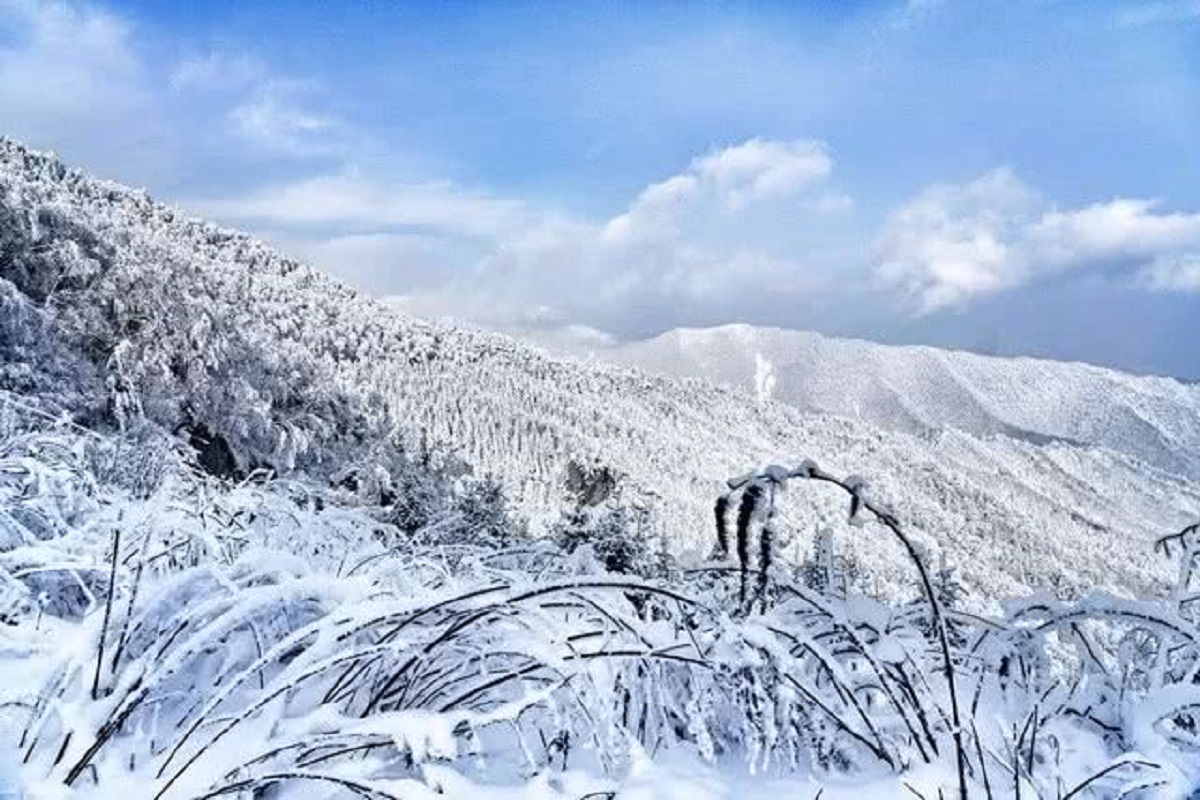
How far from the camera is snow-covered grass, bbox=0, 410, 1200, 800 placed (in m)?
1.09

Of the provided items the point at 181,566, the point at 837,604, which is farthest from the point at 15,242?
the point at 837,604

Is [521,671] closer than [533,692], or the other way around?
[533,692]

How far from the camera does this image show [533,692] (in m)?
1.25

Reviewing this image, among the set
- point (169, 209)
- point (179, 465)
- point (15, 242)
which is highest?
point (169, 209)

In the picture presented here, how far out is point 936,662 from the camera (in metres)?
2.03

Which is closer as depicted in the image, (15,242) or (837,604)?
(837,604)

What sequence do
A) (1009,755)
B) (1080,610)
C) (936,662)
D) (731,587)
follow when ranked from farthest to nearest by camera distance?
1. (731,587)
2. (936,662)
3. (1080,610)
4. (1009,755)

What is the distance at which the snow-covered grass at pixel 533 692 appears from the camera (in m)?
1.09

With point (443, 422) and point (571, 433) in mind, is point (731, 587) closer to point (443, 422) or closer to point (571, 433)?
point (443, 422)

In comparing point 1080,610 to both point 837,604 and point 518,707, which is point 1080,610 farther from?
point 518,707

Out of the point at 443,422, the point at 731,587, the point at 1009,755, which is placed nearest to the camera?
the point at 1009,755

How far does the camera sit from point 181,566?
7.32ft

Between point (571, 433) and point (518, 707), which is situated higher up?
point (571, 433)

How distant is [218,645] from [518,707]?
26.6 inches
